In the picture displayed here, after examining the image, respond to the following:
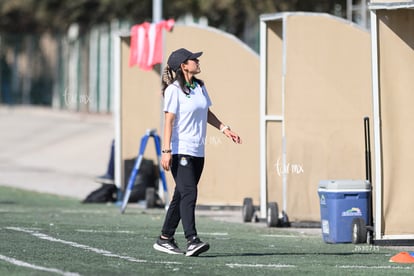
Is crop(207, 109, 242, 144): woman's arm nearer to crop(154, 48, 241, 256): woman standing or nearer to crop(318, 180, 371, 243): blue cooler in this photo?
crop(154, 48, 241, 256): woman standing

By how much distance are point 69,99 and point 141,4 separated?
4.52 metres

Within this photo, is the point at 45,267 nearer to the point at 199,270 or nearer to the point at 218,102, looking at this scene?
the point at 199,270

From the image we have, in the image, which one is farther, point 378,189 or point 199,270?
point 378,189

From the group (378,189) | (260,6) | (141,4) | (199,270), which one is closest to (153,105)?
(378,189)

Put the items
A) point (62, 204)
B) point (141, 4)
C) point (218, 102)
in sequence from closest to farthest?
point (218, 102) → point (62, 204) → point (141, 4)

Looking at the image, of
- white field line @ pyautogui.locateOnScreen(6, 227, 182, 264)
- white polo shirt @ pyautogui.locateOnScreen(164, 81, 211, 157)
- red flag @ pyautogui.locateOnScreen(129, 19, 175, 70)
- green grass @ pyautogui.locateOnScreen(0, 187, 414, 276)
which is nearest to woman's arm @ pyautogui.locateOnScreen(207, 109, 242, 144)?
white polo shirt @ pyautogui.locateOnScreen(164, 81, 211, 157)

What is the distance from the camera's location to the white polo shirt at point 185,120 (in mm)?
11672

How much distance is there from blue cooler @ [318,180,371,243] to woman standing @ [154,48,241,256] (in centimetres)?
278

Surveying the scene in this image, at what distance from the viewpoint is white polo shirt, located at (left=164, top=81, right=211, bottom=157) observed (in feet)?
38.3

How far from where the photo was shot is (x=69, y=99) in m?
44.4

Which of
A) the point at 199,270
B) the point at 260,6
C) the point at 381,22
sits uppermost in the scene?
the point at 260,6

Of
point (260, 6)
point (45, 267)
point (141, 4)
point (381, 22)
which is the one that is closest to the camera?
point (45, 267)

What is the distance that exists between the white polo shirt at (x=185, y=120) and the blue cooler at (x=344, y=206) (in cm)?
297

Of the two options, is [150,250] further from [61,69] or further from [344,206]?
[61,69]
